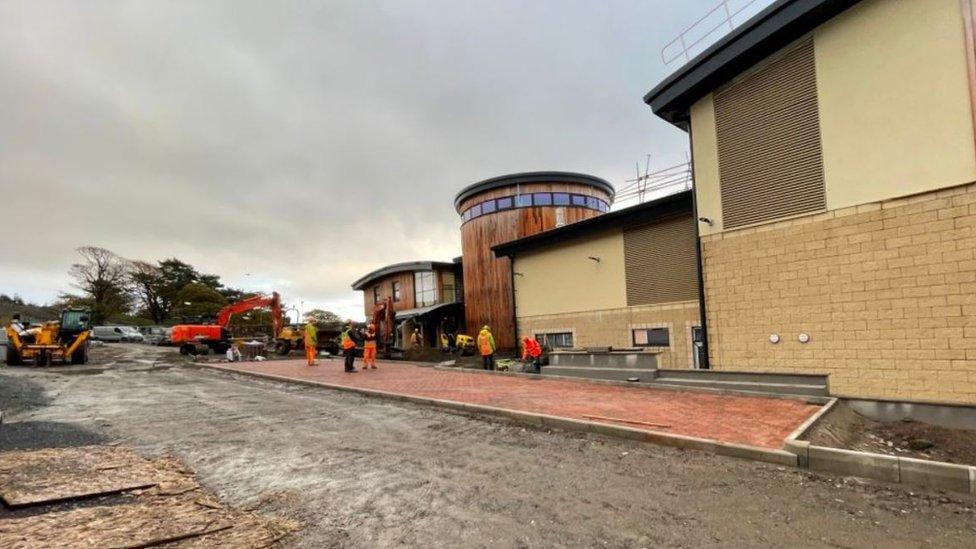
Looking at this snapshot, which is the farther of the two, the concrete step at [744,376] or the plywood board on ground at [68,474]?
the concrete step at [744,376]

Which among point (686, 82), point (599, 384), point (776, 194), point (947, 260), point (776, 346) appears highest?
point (686, 82)

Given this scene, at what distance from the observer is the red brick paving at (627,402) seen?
24.5 feet

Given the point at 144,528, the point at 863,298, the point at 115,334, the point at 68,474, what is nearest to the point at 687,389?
the point at 863,298

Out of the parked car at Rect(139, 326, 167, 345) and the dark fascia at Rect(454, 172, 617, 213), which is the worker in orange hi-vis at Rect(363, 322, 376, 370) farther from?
the parked car at Rect(139, 326, 167, 345)

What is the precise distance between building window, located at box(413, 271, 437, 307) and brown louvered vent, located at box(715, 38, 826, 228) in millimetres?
21868

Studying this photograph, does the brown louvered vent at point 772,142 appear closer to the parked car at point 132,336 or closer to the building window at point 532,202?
the building window at point 532,202

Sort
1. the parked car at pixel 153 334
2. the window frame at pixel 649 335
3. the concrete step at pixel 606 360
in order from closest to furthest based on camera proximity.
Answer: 1. the concrete step at pixel 606 360
2. the window frame at pixel 649 335
3. the parked car at pixel 153 334

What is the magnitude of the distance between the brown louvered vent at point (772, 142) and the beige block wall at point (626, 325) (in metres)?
3.94

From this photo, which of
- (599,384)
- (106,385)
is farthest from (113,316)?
(599,384)

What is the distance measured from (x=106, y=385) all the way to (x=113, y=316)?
174 ft

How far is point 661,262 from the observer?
15734mm

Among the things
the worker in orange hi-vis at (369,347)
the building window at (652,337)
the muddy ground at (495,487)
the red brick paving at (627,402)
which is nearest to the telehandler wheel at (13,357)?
the worker in orange hi-vis at (369,347)

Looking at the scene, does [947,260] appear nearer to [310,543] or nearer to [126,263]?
[310,543]

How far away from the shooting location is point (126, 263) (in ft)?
200
